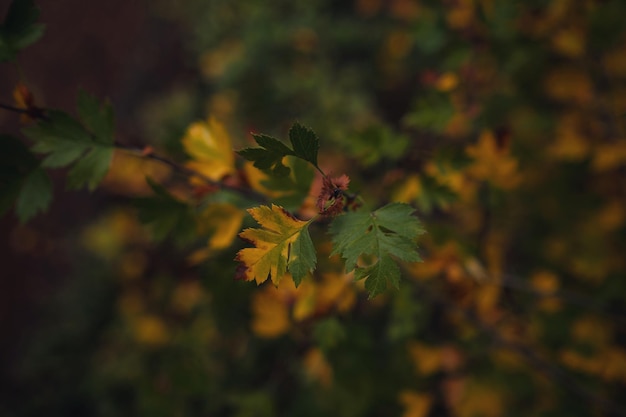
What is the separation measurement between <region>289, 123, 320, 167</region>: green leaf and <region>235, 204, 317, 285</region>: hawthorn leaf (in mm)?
125

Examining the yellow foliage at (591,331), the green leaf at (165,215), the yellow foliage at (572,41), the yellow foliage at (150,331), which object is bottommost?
the yellow foliage at (591,331)

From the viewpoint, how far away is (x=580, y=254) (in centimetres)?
241

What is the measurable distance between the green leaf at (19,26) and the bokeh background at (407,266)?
38 centimetres

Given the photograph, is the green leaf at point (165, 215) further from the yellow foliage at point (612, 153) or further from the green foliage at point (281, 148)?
the yellow foliage at point (612, 153)

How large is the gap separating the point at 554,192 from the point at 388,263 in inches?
92.8

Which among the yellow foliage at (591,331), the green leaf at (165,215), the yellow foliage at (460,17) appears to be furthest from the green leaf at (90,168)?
the yellow foliage at (591,331)

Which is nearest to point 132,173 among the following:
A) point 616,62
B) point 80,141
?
point 80,141

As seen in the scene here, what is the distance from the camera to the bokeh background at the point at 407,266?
1551 millimetres

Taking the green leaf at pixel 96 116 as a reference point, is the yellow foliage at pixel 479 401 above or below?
below

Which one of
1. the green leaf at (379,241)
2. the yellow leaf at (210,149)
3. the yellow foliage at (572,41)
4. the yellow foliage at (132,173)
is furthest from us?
the yellow foliage at (132,173)

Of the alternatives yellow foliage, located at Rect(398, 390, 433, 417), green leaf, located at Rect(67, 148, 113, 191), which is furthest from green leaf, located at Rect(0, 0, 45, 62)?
yellow foliage, located at Rect(398, 390, 433, 417)

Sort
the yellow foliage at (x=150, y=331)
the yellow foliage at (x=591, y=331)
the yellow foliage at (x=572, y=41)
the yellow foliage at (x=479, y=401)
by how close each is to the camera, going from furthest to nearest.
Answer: the yellow foliage at (x=150, y=331) → the yellow foliage at (x=479, y=401) → the yellow foliage at (x=591, y=331) → the yellow foliage at (x=572, y=41)

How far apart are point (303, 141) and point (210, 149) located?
0.46 metres

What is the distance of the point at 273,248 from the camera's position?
34.4 inches
